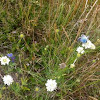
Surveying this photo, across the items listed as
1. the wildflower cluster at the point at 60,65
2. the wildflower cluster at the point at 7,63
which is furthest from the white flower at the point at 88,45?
the wildflower cluster at the point at 7,63

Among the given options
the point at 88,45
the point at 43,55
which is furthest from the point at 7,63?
the point at 88,45

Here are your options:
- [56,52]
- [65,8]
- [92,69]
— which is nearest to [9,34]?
[56,52]

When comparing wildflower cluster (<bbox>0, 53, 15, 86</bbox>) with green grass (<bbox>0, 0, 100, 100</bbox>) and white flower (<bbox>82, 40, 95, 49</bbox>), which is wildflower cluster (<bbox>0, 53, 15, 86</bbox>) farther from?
white flower (<bbox>82, 40, 95, 49</bbox>)

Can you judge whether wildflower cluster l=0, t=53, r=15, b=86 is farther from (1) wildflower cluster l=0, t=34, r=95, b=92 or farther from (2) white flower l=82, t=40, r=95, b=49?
(2) white flower l=82, t=40, r=95, b=49

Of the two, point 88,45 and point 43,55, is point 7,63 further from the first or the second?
point 88,45

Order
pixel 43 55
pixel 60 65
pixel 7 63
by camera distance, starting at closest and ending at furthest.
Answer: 1. pixel 60 65
2. pixel 7 63
3. pixel 43 55

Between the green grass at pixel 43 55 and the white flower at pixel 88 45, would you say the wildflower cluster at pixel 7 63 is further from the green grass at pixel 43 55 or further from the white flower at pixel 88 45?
the white flower at pixel 88 45

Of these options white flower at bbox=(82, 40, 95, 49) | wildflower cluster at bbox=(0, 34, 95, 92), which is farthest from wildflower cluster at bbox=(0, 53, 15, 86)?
white flower at bbox=(82, 40, 95, 49)

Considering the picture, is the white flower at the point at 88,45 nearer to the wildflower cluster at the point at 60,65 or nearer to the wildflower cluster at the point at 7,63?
the wildflower cluster at the point at 60,65

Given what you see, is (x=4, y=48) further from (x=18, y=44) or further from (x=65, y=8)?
(x=65, y=8)
